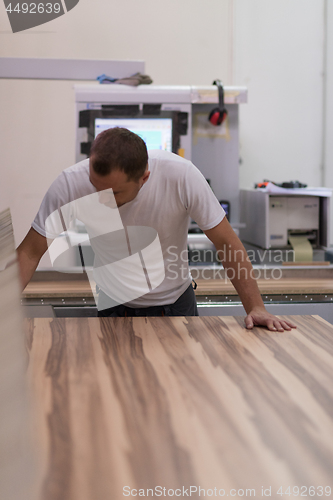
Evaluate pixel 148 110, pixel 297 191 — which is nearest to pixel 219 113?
pixel 148 110

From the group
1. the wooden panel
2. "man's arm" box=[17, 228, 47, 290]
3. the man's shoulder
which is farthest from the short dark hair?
the wooden panel

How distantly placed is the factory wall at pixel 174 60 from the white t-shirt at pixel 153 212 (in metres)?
1.73

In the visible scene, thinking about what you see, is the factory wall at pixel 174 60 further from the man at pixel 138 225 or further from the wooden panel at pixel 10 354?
the wooden panel at pixel 10 354

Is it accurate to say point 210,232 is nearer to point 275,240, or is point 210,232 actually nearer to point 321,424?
point 321,424

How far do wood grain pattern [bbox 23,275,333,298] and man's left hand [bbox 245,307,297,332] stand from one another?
2.33 ft

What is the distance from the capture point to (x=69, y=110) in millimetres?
3127

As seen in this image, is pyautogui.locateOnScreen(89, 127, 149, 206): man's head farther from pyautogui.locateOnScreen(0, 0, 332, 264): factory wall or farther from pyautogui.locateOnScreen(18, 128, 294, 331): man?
pyautogui.locateOnScreen(0, 0, 332, 264): factory wall

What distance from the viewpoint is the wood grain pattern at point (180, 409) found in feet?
1.93

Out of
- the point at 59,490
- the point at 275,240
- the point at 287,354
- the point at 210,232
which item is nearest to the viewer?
the point at 59,490

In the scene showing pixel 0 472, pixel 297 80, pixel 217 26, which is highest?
pixel 217 26

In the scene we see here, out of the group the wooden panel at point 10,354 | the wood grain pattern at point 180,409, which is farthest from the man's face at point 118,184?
the wooden panel at point 10,354

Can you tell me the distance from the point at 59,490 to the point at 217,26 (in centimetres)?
317

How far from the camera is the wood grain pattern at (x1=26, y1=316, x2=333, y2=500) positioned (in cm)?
59

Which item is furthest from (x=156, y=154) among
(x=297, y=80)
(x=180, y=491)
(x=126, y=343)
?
(x=297, y=80)
